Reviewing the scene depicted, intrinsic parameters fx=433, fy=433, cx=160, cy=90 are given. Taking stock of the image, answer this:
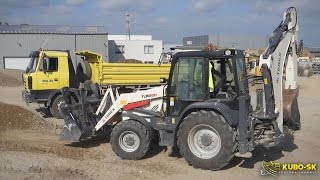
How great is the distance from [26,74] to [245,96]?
1001 centimetres

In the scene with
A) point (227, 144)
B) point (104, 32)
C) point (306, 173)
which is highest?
point (104, 32)

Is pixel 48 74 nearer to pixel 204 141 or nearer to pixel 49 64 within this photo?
pixel 49 64

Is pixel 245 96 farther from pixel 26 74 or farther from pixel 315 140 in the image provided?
pixel 26 74

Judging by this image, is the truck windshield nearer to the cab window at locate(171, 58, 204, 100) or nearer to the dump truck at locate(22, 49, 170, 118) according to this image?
the dump truck at locate(22, 49, 170, 118)

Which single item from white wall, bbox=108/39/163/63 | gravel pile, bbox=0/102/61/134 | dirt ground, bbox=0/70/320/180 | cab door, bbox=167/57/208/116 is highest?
white wall, bbox=108/39/163/63

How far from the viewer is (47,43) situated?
49.9m

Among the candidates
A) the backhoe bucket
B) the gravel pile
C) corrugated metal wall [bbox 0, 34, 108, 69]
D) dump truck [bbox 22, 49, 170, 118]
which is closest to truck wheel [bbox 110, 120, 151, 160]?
the backhoe bucket

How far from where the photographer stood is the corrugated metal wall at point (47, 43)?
49062 mm

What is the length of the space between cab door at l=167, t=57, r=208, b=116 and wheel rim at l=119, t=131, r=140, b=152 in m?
0.98

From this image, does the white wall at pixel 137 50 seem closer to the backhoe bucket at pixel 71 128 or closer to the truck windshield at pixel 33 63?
the truck windshield at pixel 33 63

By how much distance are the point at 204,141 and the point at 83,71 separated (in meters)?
7.99

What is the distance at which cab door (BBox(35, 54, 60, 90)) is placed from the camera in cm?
1548

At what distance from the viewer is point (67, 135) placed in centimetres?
1010

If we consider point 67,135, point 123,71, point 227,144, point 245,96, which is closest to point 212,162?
point 227,144
